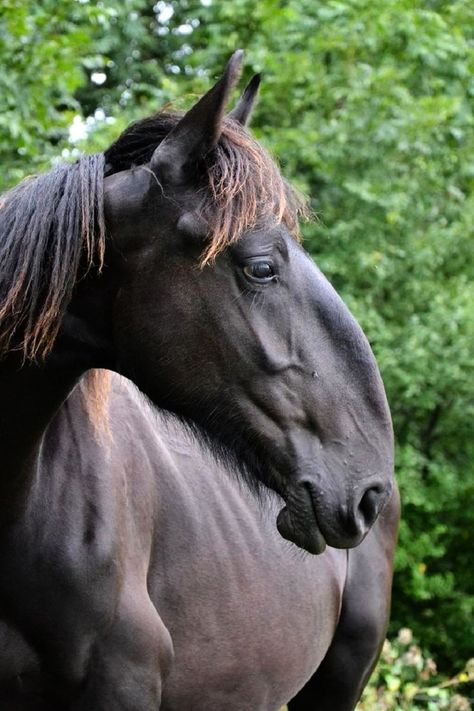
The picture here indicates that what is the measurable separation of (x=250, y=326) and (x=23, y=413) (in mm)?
639

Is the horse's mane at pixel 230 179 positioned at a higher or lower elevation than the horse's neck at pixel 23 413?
higher

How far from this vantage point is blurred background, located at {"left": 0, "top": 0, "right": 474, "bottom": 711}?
8.43 metres

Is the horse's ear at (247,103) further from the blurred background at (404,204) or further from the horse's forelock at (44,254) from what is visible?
the blurred background at (404,204)

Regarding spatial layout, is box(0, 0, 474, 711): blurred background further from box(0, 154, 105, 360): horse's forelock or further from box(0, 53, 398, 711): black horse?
box(0, 154, 105, 360): horse's forelock

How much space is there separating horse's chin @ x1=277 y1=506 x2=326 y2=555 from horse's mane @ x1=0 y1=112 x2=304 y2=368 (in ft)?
2.14

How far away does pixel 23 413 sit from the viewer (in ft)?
9.60

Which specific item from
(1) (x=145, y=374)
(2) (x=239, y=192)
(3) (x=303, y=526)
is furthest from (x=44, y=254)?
(3) (x=303, y=526)

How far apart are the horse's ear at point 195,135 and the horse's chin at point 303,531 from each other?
85cm

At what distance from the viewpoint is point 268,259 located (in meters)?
2.76

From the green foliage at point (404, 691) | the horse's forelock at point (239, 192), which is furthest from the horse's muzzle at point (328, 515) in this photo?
the green foliage at point (404, 691)

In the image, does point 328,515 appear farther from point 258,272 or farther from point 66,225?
point 66,225

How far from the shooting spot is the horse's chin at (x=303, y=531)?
2.74 meters

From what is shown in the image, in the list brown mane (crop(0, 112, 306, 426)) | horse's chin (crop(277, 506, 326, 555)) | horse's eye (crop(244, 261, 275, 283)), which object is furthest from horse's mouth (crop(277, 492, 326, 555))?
brown mane (crop(0, 112, 306, 426))

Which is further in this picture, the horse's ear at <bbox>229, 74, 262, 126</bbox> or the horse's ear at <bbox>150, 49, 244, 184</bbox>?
the horse's ear at <bbox>229, 74, 262, 126</bbox>
